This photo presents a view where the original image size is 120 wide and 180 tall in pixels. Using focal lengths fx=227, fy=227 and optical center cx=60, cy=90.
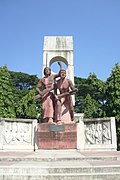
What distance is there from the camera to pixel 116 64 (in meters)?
25.8

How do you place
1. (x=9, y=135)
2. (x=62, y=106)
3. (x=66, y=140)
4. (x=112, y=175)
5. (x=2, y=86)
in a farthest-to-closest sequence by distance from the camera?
(x=2, y=86)
(x=9, y=135)
(x=62, y=106)
(x=66, y=140)
(x=112, y=175)

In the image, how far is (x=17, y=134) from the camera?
10.8 metres

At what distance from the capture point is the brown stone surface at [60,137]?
9.11 m

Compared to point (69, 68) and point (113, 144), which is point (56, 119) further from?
point (69, 68)

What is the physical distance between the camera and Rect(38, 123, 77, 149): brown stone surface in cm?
911

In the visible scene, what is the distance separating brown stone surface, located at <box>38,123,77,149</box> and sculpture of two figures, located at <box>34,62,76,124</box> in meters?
0.39

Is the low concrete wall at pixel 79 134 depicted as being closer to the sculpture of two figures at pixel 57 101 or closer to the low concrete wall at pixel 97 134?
the low concrete wall at pixel 97 134

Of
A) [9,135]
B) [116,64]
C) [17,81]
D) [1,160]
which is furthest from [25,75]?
[1,160]

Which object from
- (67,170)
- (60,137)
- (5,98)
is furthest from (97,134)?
(5,98)

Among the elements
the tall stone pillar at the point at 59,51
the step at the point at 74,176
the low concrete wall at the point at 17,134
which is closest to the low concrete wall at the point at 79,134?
the low concrete wall at the point at 17,134

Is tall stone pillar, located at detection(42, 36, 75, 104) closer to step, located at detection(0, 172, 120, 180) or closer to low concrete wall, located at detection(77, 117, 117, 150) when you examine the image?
low concrete wall, located at detection(77, 117, 117, 150)

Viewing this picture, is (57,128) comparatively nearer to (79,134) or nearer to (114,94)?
(79,134)

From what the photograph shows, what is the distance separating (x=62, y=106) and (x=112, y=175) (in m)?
5.85

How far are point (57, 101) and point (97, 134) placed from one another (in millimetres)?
2819
